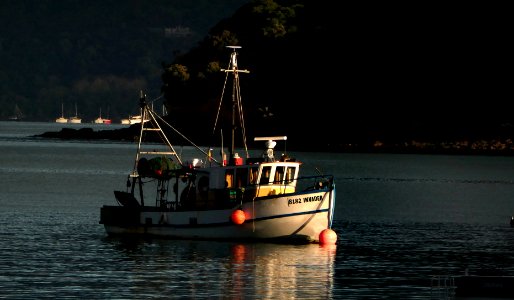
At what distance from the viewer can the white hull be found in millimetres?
65625

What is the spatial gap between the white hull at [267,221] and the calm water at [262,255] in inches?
24.5

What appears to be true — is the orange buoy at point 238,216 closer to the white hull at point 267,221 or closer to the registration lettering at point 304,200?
the white hull at point 267,221

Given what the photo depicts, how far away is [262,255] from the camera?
63188 millimetres

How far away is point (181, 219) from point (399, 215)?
29.3 metres

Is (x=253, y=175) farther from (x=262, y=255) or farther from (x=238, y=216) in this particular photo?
(x=262, y=255)

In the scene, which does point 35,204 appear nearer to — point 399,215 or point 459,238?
point 399,215

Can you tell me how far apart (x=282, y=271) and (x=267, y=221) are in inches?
346

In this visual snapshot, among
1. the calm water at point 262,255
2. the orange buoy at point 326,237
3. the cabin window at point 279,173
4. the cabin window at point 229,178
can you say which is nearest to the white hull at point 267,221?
the orange buoy at point 326,237

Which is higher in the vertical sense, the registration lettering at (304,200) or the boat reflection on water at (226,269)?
the registration lettering at (304,200)

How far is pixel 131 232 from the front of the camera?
7062cm

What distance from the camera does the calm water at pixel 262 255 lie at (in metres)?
52.5

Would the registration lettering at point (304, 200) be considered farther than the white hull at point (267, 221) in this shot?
No

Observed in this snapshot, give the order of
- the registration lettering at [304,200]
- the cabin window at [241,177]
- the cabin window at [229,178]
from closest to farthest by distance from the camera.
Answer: the registration lettering at [304,200] → the cabin window at [241,177] → the cabin window at [229,178]

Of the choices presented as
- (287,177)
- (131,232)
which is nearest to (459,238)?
(287,177)
